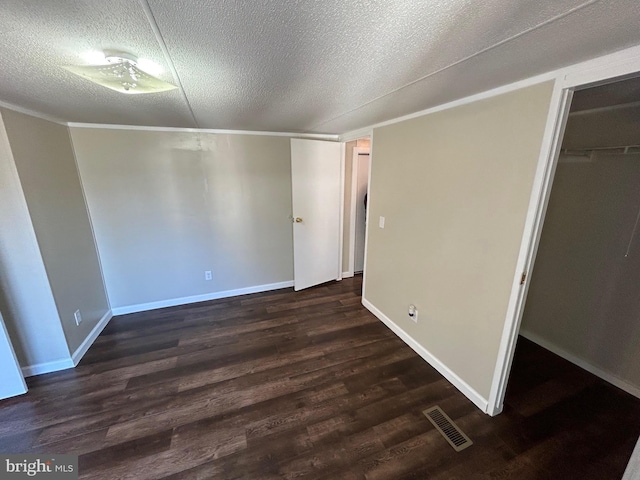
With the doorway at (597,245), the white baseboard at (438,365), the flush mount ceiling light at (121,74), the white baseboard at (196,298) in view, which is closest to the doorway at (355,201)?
the white baseboard at (196,298)

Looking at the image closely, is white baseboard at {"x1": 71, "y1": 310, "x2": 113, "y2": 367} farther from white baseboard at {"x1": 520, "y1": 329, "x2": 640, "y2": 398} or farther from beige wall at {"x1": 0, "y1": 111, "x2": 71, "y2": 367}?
white baseboard at {"x1": 520, "y1": 329, "x2": 640, "y2": 398}

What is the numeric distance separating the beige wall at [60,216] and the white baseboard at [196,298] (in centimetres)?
30

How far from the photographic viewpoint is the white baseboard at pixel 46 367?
2086 mm

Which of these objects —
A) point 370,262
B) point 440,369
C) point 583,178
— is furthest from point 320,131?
point 440,369

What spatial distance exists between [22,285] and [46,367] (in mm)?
737

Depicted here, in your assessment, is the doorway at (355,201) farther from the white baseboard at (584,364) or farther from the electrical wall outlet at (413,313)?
the white baseboard at (584,364)

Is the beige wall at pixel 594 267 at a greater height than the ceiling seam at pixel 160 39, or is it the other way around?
the ceiling seam at pixel 160 39

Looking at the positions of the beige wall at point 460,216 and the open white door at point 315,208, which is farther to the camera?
the open white door at point 315,208

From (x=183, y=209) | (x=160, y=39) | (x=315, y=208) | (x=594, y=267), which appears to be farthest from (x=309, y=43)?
(x=594, y=267)

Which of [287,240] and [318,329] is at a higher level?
[287,240]

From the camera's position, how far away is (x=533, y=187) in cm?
141

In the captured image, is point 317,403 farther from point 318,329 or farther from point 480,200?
point 480,200

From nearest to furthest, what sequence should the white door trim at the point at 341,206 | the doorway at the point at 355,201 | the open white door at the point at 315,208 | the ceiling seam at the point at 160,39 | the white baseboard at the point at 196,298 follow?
the ceiling seam at the point at 160,39, the white baseboard at the point at 196,298, the open white door at the point at 315,208, the white door trim at the point at 341,206, the doorway at the point at 355,201

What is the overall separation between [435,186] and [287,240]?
6.79 ft
